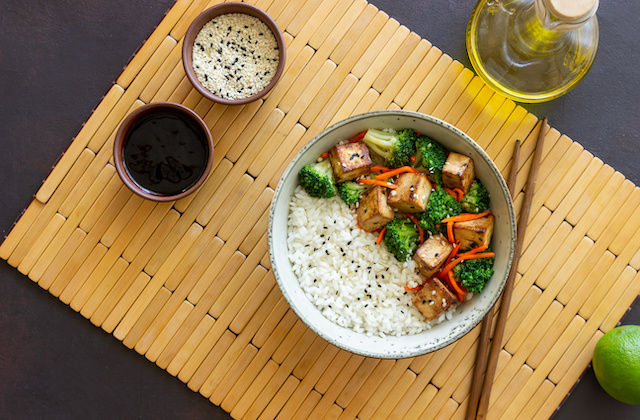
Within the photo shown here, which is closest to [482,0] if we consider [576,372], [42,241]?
[576,372]

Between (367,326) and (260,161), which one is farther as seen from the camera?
(260,161)

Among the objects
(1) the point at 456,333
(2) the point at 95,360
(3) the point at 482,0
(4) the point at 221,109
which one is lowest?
(2) the point at 95,360

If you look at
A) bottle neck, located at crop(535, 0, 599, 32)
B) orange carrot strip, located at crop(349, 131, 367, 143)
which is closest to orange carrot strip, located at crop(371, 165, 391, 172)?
orange carrot strip, located at crop(349, 131, 367, 143)

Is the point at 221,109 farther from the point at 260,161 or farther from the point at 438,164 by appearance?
the point at 438,164

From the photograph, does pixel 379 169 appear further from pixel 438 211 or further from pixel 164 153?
pixel 164 153

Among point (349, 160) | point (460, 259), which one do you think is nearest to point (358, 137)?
point (349, 160)

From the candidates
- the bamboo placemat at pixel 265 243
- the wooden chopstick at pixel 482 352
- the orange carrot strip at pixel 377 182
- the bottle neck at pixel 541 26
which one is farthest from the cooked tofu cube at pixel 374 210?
the bottle neck at pixel 541 26

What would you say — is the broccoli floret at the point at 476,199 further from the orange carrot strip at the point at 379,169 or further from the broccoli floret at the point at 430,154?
the orange carrot strip at the point at 379,169
